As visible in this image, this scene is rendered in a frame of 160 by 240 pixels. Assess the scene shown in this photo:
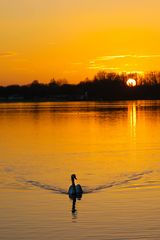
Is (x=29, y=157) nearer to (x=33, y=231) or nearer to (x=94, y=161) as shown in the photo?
(x=94, y=161)

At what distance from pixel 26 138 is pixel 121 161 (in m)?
14.3

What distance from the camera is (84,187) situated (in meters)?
20.9

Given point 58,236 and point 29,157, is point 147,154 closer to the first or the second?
point 29,157

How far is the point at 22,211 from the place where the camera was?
54.6 ft

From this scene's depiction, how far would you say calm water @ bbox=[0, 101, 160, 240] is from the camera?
14.4 metres

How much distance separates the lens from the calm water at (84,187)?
14391 mm

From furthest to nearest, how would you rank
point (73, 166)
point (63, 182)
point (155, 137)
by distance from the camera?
point (155, 137) → point (73, 166) → point (63, 182)

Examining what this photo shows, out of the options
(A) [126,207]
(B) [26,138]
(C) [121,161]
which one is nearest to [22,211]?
(A) [126,207]

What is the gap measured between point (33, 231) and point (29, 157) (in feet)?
51.3

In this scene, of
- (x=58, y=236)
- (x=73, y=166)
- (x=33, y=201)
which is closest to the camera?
(x=58, y=236)

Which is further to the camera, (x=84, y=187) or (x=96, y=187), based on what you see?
(x=84, y=187)

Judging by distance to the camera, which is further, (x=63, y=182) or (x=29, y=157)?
(x=29, y=157)

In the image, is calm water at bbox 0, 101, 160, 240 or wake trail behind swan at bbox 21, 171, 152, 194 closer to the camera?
calm water at bbox 0, 101, 160, 240

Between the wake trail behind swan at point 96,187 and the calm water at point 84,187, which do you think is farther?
the wake trail behind swan at point 96,187
